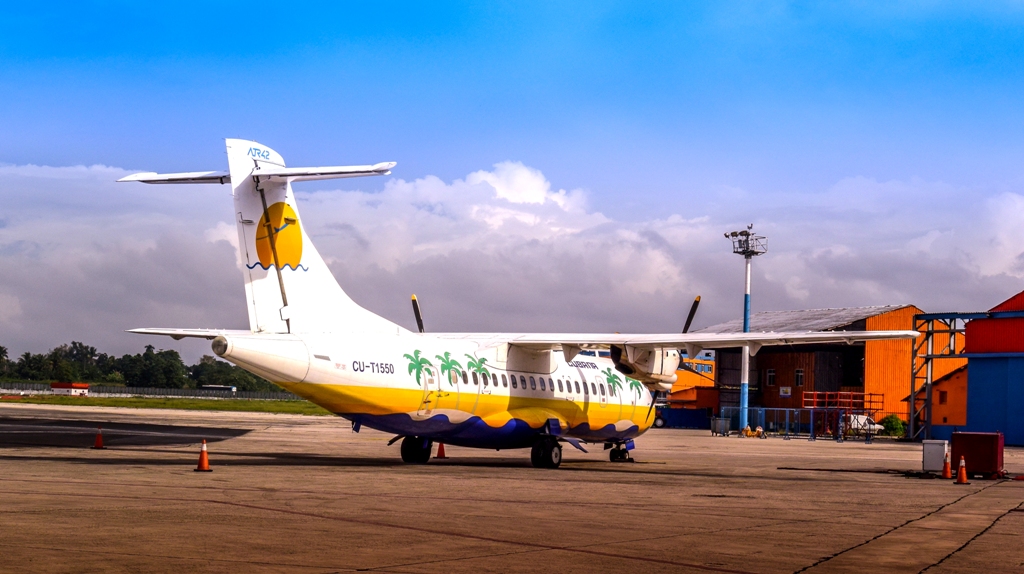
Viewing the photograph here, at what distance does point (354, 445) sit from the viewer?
35.1 m

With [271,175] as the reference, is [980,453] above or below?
below

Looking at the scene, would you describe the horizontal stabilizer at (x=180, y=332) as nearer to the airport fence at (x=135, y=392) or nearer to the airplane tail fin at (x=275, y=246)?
the airplane tail fin at (x=275, y=246)

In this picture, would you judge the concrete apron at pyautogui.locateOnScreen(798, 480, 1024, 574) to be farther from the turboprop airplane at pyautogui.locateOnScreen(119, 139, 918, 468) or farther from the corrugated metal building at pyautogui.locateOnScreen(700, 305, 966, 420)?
the corrugated metal building at pyautogui.locateOnScreen(700, 305, 966, 420)

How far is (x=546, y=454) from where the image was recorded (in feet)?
84.5

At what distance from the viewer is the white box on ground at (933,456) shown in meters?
25.4

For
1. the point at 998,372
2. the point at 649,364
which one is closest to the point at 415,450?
the point at 649,364

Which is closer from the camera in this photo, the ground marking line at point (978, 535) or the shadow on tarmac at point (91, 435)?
the ground marking line at point (978, 535)

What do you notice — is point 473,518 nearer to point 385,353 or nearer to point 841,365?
point 385,353

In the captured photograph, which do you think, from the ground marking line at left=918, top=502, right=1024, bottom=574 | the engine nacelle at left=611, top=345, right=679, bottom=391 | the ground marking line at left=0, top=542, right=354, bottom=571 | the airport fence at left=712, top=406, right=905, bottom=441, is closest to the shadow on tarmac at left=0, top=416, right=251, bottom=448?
the engine nacelle at left=611, top=345, right=679, bottom=391

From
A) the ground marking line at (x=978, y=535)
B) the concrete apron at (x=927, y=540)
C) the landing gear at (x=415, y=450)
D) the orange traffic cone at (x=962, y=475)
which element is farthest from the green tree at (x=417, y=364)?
the orange traffic cone at (x=962, y=475)

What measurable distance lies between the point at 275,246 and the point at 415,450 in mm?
6603

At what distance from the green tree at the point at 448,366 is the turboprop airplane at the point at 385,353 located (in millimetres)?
27

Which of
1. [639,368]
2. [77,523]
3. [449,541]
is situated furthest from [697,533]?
[639,368]

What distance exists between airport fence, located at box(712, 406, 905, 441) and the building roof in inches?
267
